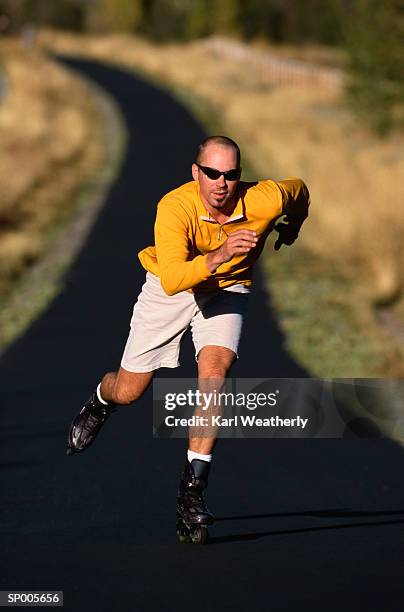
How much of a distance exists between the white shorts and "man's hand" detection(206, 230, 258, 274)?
0.89 m

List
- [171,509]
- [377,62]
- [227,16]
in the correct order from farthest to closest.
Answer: [227,16]
[377,62]
[171,509]

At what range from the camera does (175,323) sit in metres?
7.83

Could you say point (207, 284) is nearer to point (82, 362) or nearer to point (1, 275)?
point (82, 362)

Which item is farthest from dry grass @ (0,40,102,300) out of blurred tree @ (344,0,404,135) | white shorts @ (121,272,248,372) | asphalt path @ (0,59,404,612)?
white shorts @ (121,272,248,372)

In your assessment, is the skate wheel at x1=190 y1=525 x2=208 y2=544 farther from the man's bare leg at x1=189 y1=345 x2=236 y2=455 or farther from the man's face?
the man's face

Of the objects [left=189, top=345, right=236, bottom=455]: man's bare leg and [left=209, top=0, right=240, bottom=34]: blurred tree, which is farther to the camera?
[left=209, top=0, right=240, bottom=34]: blurred tree

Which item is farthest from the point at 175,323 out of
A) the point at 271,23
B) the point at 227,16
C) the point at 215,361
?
the point at 271,23

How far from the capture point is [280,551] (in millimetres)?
7188

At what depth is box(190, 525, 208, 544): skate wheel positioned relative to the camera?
7293mm

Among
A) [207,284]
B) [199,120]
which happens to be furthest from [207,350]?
[199,120]

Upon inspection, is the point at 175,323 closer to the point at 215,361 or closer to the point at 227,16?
the point at 215,361

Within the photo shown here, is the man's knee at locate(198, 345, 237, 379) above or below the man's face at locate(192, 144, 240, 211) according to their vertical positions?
below

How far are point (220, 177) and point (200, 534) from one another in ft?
5.53

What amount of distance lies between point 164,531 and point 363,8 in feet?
101
